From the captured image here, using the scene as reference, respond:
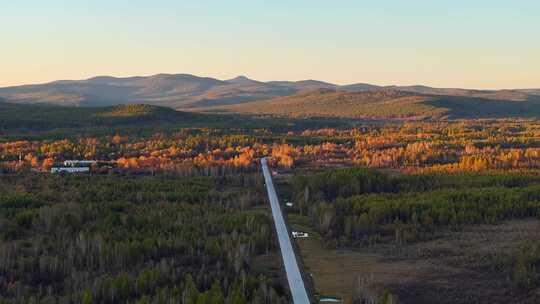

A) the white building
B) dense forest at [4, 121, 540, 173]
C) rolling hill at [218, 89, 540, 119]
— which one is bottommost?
the white building

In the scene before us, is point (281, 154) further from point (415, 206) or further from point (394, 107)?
point (394, 107)

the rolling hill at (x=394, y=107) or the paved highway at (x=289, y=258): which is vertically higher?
the rolling hill at (x=394, y=107)

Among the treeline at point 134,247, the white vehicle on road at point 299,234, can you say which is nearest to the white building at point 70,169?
the treeline at point 134,247

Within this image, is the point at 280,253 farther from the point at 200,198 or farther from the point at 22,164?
the point at 22,164

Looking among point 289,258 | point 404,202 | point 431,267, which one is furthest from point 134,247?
point 404,202

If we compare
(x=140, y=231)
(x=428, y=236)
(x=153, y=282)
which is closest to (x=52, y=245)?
(x=140, y=231)

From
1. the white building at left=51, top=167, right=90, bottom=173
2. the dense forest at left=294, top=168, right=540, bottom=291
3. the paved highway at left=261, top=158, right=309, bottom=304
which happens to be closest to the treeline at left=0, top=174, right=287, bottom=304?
the paved highway at left=261, top=158, right=309, bottom=304

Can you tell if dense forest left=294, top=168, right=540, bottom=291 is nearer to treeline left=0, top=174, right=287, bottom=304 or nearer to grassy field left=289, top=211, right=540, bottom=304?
grassy field left=289, top=211, right=540, bottom=304

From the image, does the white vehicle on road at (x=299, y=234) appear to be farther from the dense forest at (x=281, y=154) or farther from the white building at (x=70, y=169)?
the white building at (x=70, y=169)
